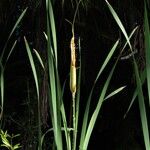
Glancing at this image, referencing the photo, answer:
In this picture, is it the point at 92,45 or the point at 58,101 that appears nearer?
the point at 58,101

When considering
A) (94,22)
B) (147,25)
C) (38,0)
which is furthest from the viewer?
(94,22)

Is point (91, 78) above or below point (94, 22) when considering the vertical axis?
below

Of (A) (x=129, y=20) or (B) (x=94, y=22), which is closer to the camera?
(A) (x=129, y=20)

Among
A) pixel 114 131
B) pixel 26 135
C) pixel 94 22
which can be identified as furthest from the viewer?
pixel 114 131

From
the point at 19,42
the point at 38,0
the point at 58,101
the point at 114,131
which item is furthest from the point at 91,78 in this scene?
the point at 58,101

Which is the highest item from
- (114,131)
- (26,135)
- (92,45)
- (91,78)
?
(92,45)

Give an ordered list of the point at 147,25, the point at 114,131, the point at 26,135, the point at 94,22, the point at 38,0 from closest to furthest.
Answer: the point at 147,25, the point at 38,0, the point at 26,135, the point at 94,22, the point at 114,131

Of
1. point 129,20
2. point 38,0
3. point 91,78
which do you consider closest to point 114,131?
point 91,78

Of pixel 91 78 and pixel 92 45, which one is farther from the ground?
pixel 92 45

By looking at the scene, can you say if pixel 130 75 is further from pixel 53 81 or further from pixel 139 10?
pixel 53 81

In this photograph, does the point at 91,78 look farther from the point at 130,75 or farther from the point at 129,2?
the point at 129,2
